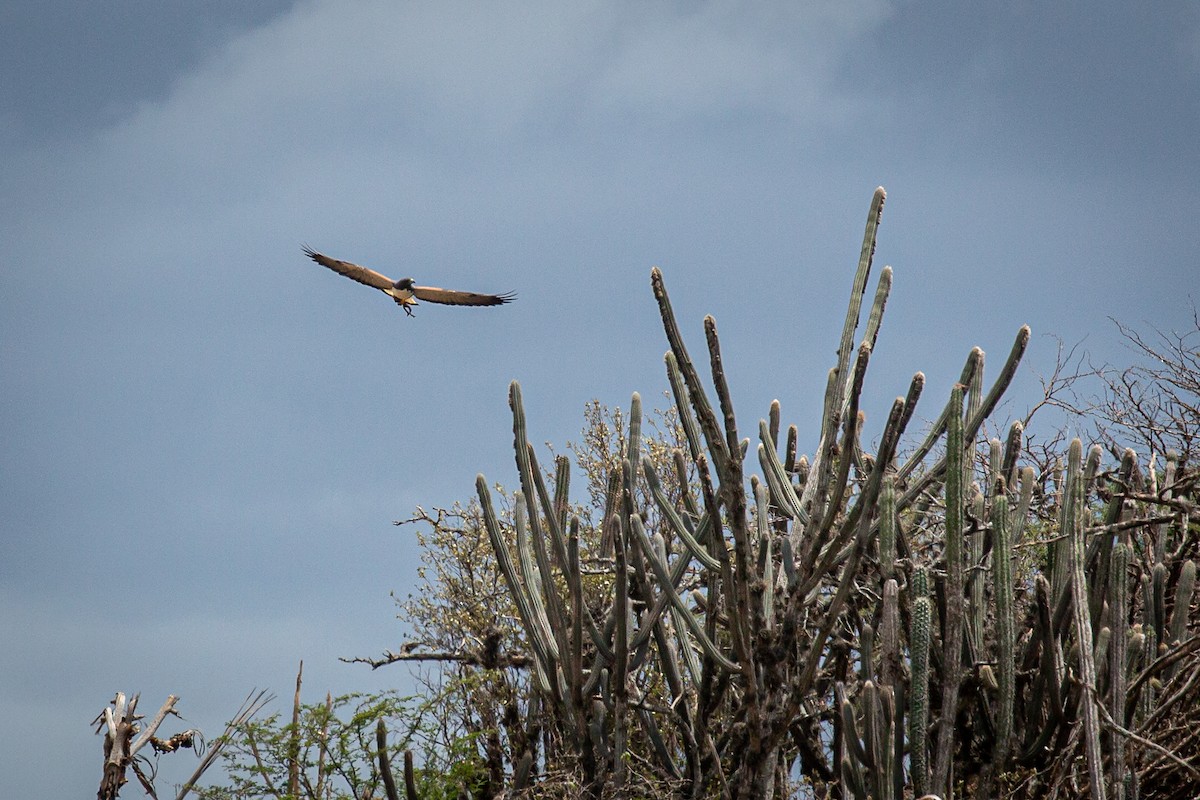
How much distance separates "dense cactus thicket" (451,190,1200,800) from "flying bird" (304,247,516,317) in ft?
5.09

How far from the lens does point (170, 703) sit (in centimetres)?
1076

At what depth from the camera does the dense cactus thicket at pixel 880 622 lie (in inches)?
191

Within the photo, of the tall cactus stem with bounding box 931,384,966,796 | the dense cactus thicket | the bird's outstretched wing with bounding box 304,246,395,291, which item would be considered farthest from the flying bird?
the tall cactus stem with bounding box 931,384,966,796

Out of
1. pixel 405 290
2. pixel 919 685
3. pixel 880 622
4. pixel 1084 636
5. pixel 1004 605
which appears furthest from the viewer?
pixel 405 290

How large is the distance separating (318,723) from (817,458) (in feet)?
15.3

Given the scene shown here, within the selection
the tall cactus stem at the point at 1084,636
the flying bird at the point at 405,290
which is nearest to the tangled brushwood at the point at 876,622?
the tall cactus stem at the point at 1084,636

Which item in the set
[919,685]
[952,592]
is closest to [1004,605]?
[952,592]

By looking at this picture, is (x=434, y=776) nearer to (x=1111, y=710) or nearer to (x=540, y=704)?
(x=540, y=704)

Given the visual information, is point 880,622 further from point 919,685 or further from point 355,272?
point 355,272

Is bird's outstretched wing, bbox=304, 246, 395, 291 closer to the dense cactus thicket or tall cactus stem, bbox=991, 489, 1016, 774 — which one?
the dense cactus thicket

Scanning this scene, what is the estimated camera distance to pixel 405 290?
745 cm

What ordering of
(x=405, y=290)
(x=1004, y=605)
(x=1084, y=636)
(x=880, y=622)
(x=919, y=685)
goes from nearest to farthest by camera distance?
(x=1084, y=636), (x=919, y=685), (x=1004, y=605), (x=880, y=622), (x=405, y=290)

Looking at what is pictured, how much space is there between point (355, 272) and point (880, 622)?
3.85 meters

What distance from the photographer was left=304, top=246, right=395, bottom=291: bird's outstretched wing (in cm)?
750
